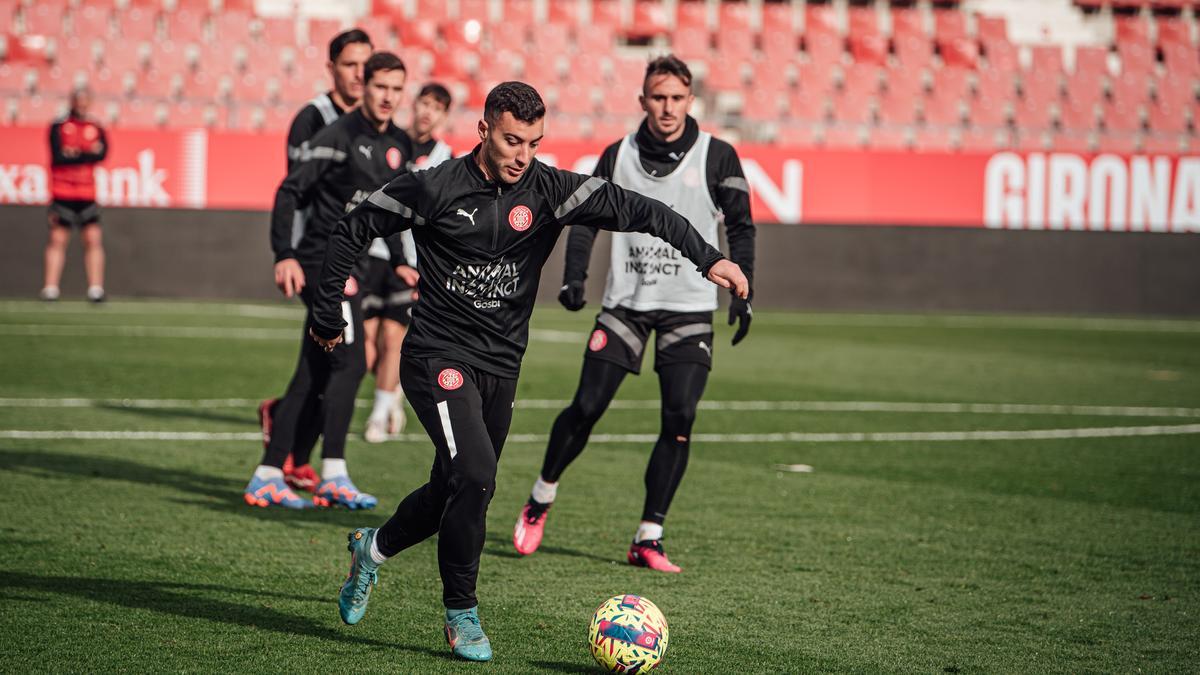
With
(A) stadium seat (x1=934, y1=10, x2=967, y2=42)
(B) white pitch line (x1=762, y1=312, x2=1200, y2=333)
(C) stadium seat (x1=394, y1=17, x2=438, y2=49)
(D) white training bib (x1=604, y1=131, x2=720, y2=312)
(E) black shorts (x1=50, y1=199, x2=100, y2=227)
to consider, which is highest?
(A) stadium seat (x1=934, y1=10, x2=967, y2=42)

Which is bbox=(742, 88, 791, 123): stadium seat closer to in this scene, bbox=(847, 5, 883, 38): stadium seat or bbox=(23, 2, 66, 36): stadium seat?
bbox=(847, 5, 883, 38): stadium seat

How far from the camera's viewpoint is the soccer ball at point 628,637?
14.6 ft

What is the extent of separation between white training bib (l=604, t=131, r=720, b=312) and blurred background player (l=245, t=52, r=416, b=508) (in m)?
1.36

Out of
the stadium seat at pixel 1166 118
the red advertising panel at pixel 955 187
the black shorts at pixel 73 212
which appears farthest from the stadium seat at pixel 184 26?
the stadium seat at pixel 1166 118

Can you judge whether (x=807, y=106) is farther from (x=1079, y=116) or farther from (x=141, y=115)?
(x=141, y=115)

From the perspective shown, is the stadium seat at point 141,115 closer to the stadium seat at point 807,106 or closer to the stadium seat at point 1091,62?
the stadium seat at point 807,106

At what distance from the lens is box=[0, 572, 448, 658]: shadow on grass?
16.1 feet

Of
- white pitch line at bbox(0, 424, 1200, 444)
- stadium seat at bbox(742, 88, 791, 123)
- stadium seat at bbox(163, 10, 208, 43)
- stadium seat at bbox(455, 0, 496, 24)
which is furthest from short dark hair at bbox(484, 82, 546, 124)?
stadium seat at bbox(455, 0, 496, 24)

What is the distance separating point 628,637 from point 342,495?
3040 millimetres

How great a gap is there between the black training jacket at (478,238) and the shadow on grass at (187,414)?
17.4ft

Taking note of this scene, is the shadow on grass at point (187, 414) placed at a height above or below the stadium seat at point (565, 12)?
below

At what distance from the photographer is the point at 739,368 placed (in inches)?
559

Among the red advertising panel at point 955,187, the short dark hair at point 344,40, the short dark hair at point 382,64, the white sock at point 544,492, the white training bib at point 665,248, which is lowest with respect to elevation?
the white sock at point 544,492

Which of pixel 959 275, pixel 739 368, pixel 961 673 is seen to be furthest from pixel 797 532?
pixel 959 275
